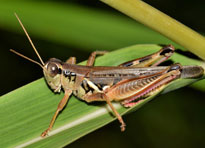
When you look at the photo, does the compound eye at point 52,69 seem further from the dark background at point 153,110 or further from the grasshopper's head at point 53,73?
Answer: the dark background at point 153,110

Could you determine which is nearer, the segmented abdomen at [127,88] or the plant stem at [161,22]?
the plant stem at [161,22]

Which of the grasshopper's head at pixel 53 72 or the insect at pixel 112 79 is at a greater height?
the grasshopper's head at pixel 53 72

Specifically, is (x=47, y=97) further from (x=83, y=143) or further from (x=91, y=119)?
(x=83, y=143)

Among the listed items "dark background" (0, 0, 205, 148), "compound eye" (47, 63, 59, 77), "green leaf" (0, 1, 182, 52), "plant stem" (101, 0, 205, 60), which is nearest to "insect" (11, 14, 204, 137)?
"compound eye" (47, 63, 59, 77)

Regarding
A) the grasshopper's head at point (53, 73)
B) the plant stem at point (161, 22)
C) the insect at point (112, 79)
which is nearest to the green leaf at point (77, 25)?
the insect at point (112, 79)

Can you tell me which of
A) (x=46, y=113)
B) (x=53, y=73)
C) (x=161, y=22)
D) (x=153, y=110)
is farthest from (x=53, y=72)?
(x=153, y=110)

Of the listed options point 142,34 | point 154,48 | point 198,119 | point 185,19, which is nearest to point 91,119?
point 154,48

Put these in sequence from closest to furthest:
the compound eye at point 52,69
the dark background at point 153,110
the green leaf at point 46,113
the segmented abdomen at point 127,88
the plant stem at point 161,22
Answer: the plant stem at point 161,22
the green leaf at point 46,113
the segmented abdomen at point 127,88
the compound eye at point 52,69
the dark background at point 153,110

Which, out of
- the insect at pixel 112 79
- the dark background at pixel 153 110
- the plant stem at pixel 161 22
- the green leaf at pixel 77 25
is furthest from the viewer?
the dark background at pixel 153 110
